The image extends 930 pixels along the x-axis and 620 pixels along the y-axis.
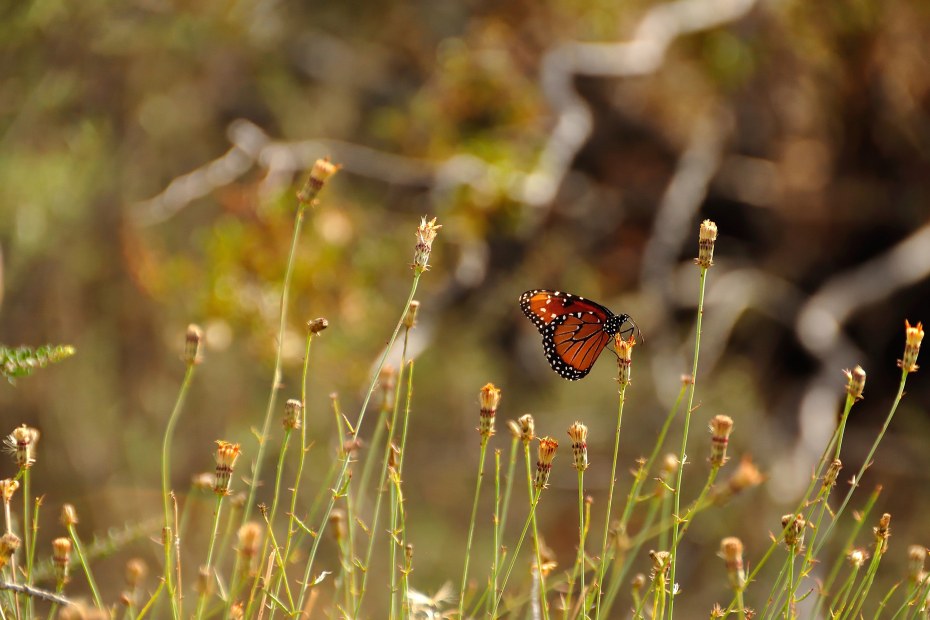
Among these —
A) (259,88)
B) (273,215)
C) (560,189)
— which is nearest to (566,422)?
(560,189)

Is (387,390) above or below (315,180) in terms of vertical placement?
below

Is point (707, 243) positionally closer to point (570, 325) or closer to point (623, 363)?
point (623, 363)

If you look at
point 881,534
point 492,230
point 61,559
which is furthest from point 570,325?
point 492,230

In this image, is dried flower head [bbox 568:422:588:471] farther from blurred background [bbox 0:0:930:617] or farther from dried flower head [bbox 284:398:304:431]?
blurred background [bbox 0:0:930:617]

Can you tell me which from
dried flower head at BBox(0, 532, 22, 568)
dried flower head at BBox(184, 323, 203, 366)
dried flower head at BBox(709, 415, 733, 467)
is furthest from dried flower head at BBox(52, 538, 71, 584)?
dried flower head at BBox(709, 415, 733, 467)

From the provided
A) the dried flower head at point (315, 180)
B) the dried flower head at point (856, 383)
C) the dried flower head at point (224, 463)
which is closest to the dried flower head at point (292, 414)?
the dried flower head at point (224, 463)

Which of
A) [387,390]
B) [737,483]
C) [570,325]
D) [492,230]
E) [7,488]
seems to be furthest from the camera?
[492,230]
